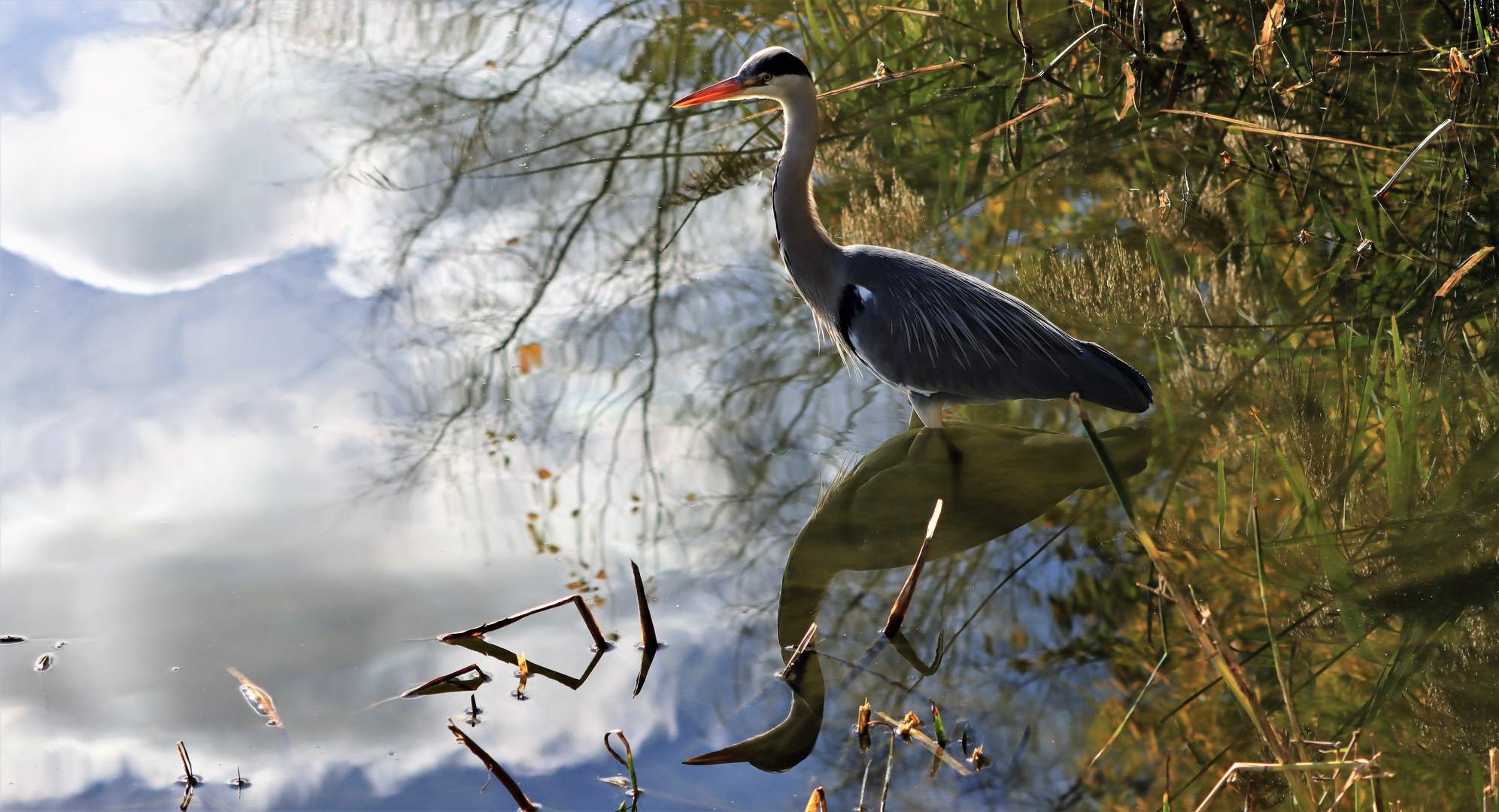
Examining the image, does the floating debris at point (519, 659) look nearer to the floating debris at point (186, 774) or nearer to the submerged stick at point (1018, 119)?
the floating debris at point (186, 774)

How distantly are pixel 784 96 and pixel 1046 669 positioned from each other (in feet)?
6.97

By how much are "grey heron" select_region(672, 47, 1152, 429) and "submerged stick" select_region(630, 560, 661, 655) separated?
1.33 m

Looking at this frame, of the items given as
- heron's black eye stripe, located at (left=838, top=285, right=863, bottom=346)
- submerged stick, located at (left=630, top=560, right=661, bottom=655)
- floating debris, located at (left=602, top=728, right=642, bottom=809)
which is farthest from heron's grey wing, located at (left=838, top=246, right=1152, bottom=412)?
floating debris, located at (left=602, top=728, right=642, bottom=809)

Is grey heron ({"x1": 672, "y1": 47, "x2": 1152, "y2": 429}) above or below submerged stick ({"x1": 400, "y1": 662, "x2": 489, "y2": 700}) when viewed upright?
above

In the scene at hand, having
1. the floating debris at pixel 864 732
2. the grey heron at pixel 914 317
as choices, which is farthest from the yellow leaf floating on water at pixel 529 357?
the floating debris at pixel 864 732

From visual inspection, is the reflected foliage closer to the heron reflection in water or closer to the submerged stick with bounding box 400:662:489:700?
the heron reflection in water

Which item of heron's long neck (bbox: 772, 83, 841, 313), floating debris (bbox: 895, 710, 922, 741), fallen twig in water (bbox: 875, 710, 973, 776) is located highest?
heron's long neck (bbox: 772, 83, 841, 313)

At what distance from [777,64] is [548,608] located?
2026 mm

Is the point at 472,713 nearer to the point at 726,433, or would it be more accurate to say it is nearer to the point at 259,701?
the point at 259,701

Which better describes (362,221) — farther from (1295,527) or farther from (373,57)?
(1295,527)

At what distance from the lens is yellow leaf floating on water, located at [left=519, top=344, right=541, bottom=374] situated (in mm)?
4223

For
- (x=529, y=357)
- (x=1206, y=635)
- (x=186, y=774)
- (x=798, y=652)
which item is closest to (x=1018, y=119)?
(x=529, y=357)

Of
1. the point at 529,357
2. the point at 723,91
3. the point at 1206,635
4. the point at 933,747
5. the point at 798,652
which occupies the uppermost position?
the point at 723,91

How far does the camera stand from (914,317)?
384 cm
